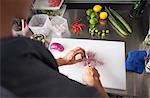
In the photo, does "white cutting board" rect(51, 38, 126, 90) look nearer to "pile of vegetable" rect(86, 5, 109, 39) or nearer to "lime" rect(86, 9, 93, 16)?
"pile of vegetable" rect(86, 5, 109, 39)

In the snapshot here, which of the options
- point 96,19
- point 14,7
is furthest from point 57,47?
point 14,7

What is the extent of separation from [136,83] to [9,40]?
62 centimetres

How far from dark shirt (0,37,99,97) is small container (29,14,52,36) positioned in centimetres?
61

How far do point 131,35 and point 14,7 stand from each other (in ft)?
2.45

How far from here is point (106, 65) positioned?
41.9 inches

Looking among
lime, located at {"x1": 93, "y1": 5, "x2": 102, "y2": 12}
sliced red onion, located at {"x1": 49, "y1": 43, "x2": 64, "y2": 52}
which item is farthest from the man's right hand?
lime, located at {"x1": 93, "y1": 5, "x2": 102, "y2": 12}

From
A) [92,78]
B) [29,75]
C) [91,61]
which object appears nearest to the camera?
[29,75]

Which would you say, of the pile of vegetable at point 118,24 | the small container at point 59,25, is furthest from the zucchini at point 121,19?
the small container at point 59,25

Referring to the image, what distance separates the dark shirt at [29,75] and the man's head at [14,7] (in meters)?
0.06

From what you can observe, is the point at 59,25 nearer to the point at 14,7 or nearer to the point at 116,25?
the point at 116,25

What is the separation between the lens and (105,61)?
42.6 inches

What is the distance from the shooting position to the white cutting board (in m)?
1.02

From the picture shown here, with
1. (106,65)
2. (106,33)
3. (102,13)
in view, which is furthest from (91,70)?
(102,13)

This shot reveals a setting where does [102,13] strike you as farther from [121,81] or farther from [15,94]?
[15,94]
